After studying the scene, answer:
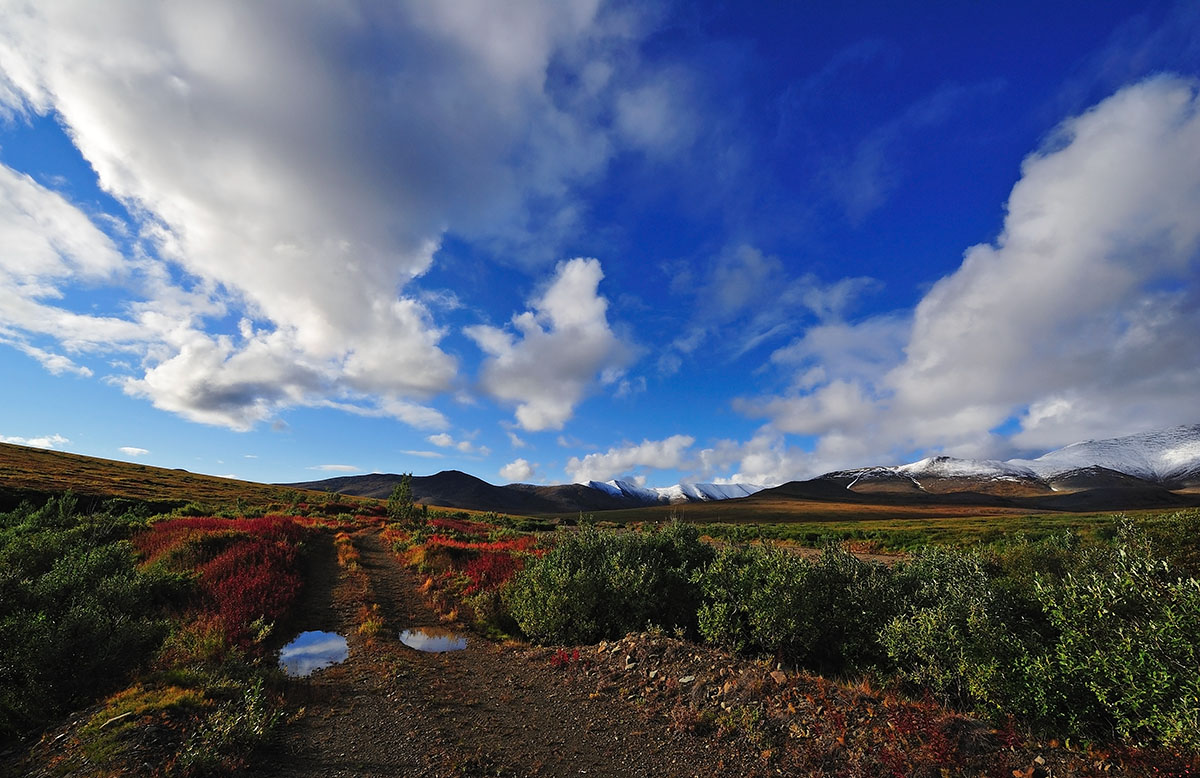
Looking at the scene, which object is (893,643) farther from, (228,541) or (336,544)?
(336,544)

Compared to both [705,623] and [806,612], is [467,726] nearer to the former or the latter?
[705,623]

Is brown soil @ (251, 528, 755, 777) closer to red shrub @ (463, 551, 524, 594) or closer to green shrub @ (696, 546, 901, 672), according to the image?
green shrub @ (696, 546, 901, 672)

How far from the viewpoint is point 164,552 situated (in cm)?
2014

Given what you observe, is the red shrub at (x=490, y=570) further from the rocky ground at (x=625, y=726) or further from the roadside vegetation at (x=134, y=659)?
the rocky ground at (x=625, y=726)

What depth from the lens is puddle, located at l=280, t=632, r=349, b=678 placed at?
1120 cm

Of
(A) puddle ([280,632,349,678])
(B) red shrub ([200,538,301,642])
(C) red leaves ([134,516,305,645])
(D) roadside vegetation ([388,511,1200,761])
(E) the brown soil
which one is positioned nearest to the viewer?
(D) roadside vegetation ([388,511,1200,761])

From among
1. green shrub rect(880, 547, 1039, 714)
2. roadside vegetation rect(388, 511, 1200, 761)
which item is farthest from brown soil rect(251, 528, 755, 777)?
green shrub rect(880, 547, 1039, 714)

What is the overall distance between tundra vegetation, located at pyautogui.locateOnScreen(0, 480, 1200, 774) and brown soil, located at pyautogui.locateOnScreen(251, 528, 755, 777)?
86cm

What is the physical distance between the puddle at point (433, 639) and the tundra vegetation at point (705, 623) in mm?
1076

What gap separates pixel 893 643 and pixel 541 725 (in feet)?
23.6

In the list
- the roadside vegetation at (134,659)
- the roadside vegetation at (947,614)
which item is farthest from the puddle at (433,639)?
the roadside vegetation at (134,659)

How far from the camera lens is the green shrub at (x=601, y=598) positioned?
13.8m

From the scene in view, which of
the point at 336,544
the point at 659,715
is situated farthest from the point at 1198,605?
the point at 336,544

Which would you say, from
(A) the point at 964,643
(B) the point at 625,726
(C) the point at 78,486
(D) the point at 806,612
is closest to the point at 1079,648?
(A) the point at 964,643
